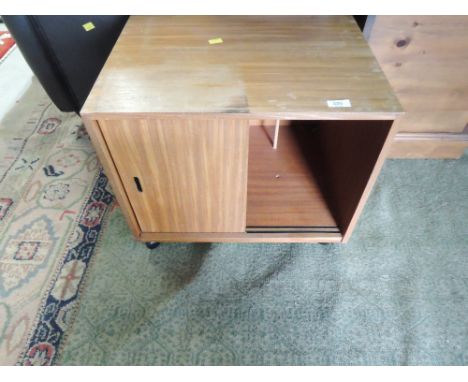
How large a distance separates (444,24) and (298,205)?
0.67 meters

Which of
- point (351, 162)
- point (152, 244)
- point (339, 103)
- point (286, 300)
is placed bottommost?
point (286, 300)

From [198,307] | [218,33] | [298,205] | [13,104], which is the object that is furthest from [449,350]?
[13,104]

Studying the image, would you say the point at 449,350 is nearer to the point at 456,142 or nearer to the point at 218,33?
the point at 456,142

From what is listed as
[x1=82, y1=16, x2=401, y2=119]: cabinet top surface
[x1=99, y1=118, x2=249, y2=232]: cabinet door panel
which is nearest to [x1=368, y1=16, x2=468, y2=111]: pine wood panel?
[x1=82, y1=16, x2=401, y2=119]: cabinet top surface

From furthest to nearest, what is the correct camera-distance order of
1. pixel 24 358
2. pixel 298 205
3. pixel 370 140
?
pixel 298 205, pixel 24 358, pixel 370 140

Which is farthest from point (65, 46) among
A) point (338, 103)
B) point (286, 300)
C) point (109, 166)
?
point (286, 300)

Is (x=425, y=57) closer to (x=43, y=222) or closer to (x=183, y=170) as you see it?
(x=183, y=170)

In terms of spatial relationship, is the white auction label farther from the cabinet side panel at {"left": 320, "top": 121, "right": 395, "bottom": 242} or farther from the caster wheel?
the caster wheel

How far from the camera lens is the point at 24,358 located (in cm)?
81

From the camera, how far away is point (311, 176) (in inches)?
41.9

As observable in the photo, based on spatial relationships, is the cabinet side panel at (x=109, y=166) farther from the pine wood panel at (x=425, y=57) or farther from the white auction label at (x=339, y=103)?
the pine wood panel at (x=425, y=57)

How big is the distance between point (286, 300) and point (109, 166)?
24.2 inches

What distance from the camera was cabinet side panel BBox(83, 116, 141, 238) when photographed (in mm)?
616

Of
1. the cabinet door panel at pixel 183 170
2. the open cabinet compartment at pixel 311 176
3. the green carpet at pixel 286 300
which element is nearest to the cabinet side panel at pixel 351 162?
the open cabinet compartment at pixel 311 176
